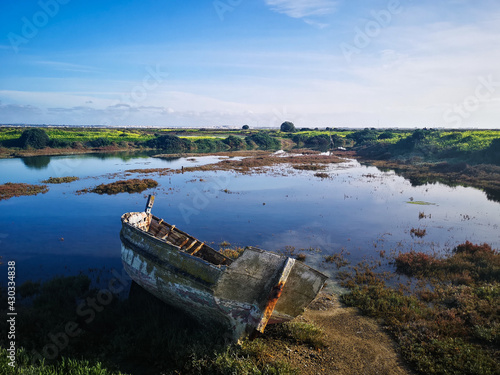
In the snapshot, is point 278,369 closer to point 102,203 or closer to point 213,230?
point 213,230

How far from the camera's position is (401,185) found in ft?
109

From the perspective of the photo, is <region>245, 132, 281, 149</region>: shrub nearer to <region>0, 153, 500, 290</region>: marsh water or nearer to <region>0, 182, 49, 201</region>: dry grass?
<region>0, 153, 500, 290</region>: marsh water

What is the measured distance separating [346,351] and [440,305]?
184 inches

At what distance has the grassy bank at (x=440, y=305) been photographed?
739 centimetres

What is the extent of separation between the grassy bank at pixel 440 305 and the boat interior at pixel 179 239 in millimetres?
5217

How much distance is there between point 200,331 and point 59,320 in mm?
4545

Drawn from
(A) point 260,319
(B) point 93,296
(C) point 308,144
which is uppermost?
(C) point 308,144

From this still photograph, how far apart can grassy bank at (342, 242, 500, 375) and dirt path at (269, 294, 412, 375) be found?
0.43 metres

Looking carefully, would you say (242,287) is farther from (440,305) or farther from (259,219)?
(259,219)

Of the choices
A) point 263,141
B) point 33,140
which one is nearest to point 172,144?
point 263,141

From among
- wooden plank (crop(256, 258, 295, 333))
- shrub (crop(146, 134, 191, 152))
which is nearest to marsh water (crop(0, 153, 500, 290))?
wooden plank (crop(256, 258, 295, 333))

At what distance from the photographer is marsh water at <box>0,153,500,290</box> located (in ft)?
49.8

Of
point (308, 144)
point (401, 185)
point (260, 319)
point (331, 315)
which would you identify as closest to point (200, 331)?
point (260, 319)

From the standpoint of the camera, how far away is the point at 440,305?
1016cm
